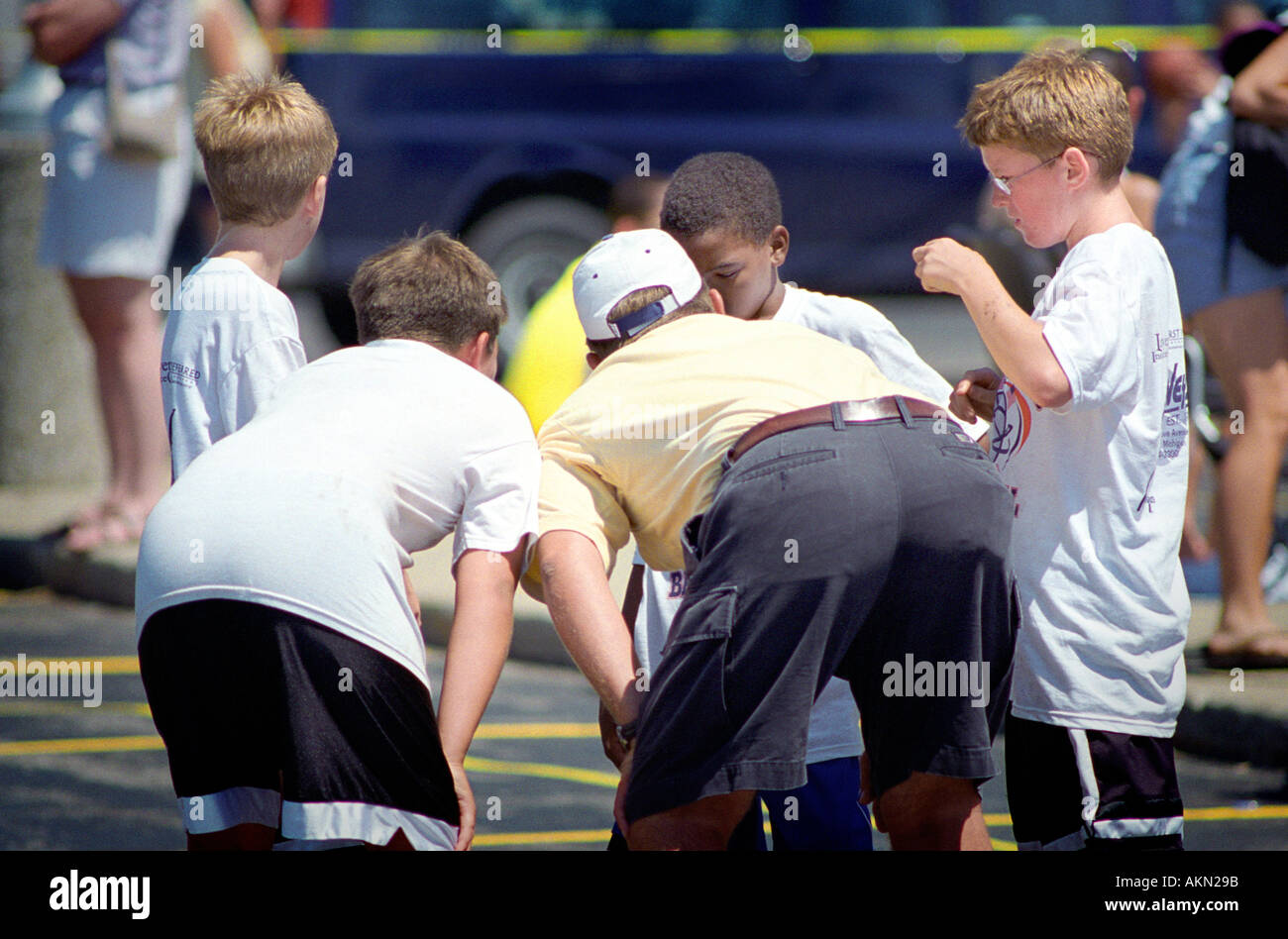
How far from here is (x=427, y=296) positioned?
3041 mm

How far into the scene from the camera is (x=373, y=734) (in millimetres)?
2725

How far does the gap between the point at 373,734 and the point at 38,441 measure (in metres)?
7.04

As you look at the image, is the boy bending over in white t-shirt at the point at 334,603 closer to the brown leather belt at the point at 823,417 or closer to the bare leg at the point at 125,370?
the brown leather belt at the point at 823,417

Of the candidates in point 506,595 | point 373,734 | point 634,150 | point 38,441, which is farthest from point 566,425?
point 634,150

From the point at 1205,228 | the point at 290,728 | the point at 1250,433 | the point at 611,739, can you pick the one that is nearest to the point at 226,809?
the point at 290,728

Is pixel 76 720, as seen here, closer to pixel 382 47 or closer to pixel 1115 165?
pixel 1115 165

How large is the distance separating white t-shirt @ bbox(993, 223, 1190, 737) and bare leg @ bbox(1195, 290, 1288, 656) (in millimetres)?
2529

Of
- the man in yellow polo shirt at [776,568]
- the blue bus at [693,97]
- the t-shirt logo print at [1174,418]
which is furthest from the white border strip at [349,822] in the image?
the blue bus at [693,97]

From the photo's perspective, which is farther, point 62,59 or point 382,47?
point 382,47

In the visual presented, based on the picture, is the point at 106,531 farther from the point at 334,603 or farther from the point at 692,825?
the point at 692,825

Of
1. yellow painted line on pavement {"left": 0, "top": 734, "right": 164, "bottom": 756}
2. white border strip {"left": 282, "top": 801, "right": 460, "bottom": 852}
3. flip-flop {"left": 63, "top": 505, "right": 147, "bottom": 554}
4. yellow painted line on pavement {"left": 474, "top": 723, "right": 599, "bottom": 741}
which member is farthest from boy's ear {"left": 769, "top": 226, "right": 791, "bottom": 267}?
flip-flop {"left": 63, "top": 505, "right": 147, "bottom": 554}

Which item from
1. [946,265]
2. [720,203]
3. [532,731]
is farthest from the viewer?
[532,731]

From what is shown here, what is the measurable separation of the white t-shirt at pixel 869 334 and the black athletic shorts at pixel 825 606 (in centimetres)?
94

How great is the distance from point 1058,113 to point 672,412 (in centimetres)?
102
